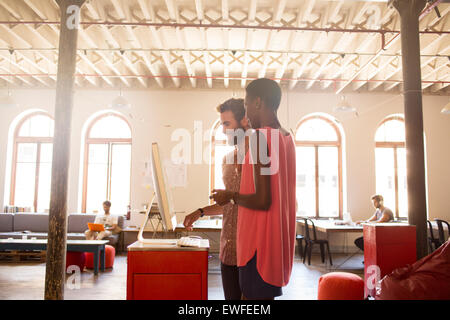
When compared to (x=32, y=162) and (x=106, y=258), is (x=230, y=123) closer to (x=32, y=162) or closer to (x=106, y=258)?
(x=106, y=258)

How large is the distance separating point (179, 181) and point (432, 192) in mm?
6656

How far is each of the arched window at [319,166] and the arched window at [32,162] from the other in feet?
22.4

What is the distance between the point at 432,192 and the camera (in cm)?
911

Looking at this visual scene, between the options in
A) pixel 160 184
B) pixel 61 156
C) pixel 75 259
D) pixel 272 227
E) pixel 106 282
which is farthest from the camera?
pixel 75 259

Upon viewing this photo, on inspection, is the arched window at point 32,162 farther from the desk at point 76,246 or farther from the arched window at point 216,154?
the arched window at point 216,154

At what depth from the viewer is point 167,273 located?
1.93 m

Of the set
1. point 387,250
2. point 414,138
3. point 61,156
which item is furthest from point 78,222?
point 414,138

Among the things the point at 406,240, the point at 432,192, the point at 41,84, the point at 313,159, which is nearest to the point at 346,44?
the point at 313,159

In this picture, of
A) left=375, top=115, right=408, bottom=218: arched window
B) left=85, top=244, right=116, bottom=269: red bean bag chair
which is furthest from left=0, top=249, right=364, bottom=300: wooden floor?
left=375, top=115, right=408, bottom=218: arched window

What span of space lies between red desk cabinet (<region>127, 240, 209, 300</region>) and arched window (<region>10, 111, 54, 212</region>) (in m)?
8.50

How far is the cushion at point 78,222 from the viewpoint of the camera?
27.4 feet

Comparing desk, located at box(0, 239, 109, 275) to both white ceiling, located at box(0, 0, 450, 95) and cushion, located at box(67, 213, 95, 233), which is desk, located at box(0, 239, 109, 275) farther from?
white ceiling, located at box(0, 0, 450, 95)

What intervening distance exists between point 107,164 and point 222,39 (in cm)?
462
